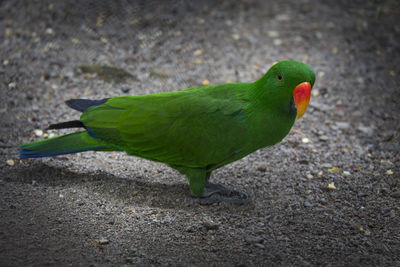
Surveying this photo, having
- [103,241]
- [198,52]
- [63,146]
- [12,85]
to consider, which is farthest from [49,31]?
[103,241]

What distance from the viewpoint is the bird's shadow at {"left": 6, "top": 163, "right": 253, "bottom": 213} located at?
2.94 metres

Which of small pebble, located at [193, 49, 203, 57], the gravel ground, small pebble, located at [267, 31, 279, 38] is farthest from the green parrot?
small pebble, located at [267, 31, 279, 38]

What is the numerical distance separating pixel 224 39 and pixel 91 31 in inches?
67.1

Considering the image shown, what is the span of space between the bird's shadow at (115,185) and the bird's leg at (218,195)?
4 cm

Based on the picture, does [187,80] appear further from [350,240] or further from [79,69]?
[350,240]

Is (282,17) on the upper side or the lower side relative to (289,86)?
upper

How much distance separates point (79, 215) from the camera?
8.76ft

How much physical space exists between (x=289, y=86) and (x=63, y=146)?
5.42 ft

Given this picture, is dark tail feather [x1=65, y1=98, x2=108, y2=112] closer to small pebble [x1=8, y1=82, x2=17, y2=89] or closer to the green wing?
the green wing

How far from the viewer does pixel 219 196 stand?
119 inches

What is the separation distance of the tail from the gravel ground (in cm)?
25

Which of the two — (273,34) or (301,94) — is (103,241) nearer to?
(301,94)

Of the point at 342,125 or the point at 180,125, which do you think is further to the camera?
the point at 342,125

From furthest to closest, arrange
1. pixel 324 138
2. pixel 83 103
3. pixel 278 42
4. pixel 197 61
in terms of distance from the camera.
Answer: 1. pixel 278 42
2. pixel 197 61
3. pixel 324 138
4. pixel 83 103
